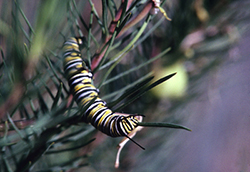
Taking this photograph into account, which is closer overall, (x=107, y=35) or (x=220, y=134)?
(x=107, y=35)

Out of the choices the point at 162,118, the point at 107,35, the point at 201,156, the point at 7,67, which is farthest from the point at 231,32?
the point at 201,156

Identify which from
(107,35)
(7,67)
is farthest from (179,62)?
(7,67)

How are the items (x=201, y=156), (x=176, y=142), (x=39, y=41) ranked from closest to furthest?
1. (x=39, y=41)
2. (x=176, y=142)
3. (x=201, y=156)

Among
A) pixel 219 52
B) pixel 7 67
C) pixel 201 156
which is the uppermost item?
pixel 7 67

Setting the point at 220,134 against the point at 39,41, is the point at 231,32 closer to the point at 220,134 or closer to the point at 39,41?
the point at 39,41

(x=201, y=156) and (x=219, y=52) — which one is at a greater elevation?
(x=219, y=52)

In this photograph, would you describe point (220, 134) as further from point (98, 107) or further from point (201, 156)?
point (98, 107)

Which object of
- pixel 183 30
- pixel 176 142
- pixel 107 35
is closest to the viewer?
pixel 107 35
